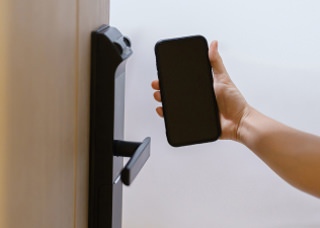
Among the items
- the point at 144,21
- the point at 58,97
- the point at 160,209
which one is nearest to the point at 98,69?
the point at 58,97

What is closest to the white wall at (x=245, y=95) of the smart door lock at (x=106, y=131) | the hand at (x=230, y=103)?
the hand at (x=230, y=103)

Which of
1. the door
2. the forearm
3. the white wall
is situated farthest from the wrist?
the door

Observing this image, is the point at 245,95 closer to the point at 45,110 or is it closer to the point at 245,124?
the point at 245,124

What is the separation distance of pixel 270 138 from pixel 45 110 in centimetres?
33

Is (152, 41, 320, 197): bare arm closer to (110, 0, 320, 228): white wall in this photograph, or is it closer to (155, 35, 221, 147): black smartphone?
(155, 35, 221, 147): black smartphone

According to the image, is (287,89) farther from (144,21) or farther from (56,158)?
(56,158)

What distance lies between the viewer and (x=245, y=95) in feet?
2.39

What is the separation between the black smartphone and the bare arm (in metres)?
0.04

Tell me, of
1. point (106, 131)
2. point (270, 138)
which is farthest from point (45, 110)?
point (270, 138)

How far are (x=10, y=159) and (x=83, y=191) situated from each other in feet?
0.59

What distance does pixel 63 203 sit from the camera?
0.36 metres

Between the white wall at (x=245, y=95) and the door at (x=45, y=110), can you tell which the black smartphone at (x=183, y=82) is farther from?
the white wall at (x=245, y=95)

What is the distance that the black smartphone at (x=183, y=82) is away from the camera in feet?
1.63

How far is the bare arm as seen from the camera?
497mm
